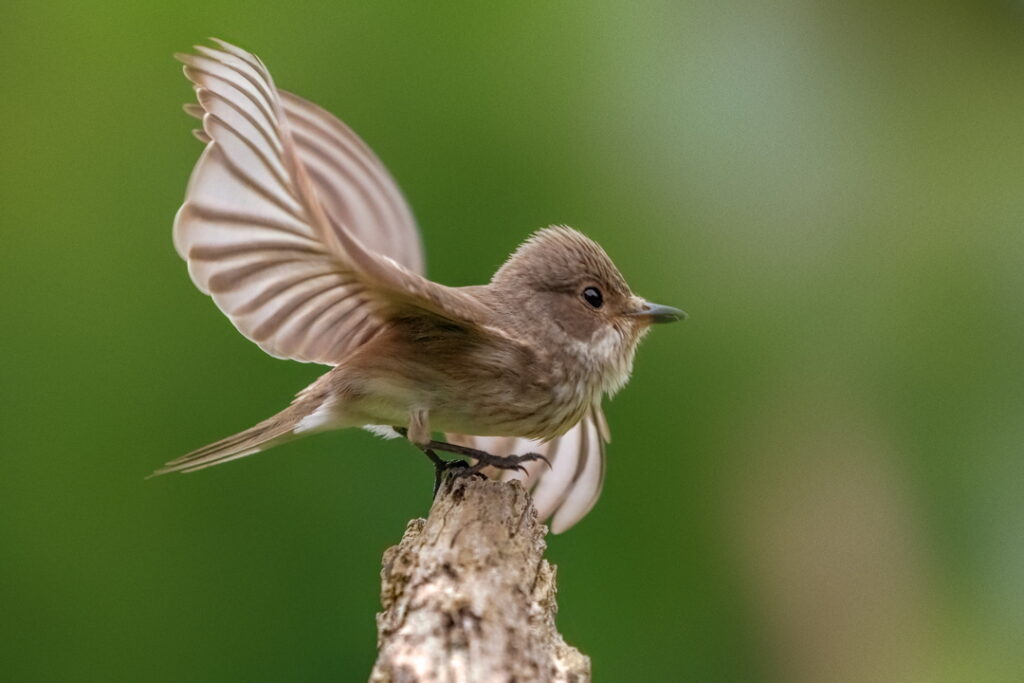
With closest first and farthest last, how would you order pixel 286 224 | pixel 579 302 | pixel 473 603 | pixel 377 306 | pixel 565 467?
pixel 473 603 < pixel 286 224 < pixel 377 306 < pixel 579 302 < pixel 565 467

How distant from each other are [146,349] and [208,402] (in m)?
0.21

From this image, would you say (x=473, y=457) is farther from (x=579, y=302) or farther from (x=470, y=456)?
(x=579, y=302)

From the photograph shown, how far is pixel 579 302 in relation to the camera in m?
2.39

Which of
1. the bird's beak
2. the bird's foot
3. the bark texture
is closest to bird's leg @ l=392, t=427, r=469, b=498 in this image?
the bird's foot

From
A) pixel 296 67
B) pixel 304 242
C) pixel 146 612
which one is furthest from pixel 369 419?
pixel 296 67

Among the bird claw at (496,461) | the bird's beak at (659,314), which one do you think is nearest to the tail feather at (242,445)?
the bird claw at (496,461)

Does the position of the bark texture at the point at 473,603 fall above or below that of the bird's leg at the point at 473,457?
below

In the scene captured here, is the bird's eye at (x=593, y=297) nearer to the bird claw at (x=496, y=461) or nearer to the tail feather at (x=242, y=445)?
the bird claw at (x=496, y=461)

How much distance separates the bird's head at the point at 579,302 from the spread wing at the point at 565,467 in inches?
7.7

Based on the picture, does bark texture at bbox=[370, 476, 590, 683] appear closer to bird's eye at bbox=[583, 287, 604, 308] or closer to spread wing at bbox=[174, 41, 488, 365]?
spread wing at bbox=[174, 41, 488, 365]

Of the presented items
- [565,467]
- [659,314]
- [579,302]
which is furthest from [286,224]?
[565,467]

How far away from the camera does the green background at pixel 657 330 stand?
111 inches

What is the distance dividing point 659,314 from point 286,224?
87 centimetres

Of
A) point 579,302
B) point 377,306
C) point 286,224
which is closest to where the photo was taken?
point 286,224
